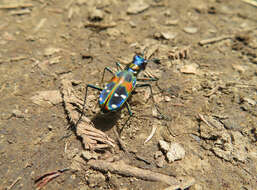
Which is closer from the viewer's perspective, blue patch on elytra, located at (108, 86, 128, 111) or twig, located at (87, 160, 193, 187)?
twig, located at (87, 160, 193, 187)

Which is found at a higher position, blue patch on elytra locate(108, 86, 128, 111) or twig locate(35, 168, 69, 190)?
blue patch on elytra locate(108, 86, 128, 111)

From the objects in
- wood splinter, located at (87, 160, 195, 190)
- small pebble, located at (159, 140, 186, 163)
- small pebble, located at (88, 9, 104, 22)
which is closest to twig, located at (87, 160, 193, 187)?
wood splinter, located at (87, 160, 195, 190)

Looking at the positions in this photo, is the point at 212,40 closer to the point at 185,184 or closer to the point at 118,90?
the point at 118,90

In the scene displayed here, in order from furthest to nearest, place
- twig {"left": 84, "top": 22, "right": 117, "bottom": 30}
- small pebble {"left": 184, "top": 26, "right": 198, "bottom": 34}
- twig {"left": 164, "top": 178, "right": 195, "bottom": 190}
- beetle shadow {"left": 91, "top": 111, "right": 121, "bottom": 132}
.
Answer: small pebble {"left": 184, "top": 26, "right": 198, "bottom": 34}, twig {"left": 84, "top": 22, "right": 117, "bottom": 30}, beetle shadow {"left": 91, "top": 111, "right": 121, "bottom": 132}, twig {"left": 164, "top": 178, "right": 195, "bottom": 190}

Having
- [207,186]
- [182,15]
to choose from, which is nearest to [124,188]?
[207,186]

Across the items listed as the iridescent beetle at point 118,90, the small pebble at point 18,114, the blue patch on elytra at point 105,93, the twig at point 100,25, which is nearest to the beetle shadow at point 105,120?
the iridescent beetle at point 118,90

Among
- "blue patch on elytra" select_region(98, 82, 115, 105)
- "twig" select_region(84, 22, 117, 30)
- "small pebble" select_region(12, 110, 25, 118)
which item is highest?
"twig" select_region(84, 22, 117, 30)

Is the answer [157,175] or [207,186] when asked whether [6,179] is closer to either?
[157,175]

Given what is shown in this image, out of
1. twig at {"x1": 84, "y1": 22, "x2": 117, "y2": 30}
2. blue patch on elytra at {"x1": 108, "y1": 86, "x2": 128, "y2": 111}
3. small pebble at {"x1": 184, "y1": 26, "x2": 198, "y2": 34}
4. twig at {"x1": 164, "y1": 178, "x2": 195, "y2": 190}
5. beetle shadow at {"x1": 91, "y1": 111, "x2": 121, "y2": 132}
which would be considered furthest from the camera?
small pebble at {"x1": 184, "y1": 26, "x2": 198, "y2": 34}

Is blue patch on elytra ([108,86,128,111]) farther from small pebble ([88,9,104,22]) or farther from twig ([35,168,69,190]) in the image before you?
small pebble ([88,9,104,22])
